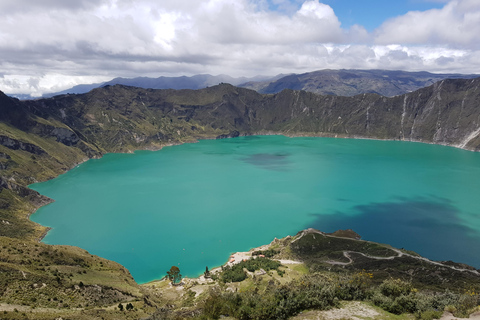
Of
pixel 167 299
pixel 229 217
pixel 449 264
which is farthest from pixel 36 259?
pixel 449 264

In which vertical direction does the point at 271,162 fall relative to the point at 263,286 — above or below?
below

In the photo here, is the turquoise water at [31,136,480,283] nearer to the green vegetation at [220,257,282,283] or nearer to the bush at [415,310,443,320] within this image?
the green vegetation at [220,257,282,283]

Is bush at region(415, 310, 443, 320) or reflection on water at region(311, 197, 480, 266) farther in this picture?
reflection on water at region(311, 197, 480, 266)

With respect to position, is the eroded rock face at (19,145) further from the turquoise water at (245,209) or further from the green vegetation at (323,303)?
the green vegetation at (323,303)

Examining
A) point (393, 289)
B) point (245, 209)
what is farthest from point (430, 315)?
point (245, 209)

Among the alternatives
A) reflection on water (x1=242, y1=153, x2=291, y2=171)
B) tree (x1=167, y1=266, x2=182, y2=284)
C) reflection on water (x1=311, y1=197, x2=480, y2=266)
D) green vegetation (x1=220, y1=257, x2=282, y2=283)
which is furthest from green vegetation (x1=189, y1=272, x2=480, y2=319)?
→ reflection on water (x1=242, y1=153, x2=291, y2=171)

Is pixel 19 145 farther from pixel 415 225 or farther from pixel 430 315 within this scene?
pixel 430 315

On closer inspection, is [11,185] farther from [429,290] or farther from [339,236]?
[429,290]

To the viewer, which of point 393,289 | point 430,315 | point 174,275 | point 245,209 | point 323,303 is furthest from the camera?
point 245,209
